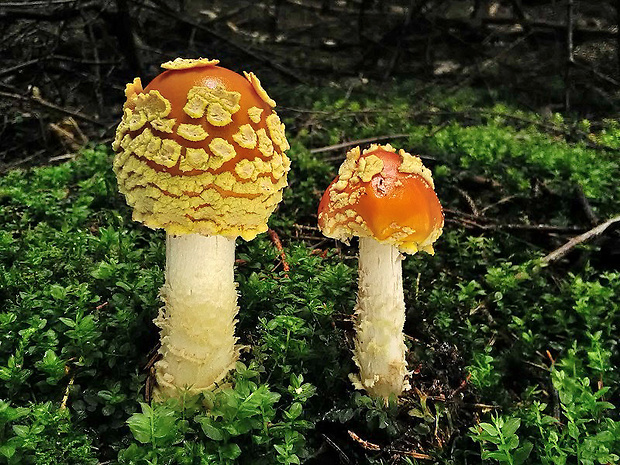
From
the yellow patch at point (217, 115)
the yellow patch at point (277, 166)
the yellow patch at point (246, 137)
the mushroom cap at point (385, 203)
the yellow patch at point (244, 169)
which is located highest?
the yellow patch at point (217, 115)

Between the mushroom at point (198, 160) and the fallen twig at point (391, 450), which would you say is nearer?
the mushroom at point (198, 160)

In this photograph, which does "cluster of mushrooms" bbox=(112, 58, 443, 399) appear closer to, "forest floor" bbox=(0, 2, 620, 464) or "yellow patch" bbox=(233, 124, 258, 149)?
"yellow patch" bbox=(233, 124, 258, 149)

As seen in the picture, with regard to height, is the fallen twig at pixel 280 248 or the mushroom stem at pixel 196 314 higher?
the mushroom stem at pixel 196 314

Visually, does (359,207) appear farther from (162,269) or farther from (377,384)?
(162,269)

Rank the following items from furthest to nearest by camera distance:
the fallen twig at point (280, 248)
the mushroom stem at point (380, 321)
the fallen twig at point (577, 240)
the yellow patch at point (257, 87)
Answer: the fallen twig at point (577, 240)
the fallen twig at point (280, 248)
the mushroom stem at point (380, 321)
the yellow patch at point (257, 87)

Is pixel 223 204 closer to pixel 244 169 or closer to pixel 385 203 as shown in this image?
pixel 244 169

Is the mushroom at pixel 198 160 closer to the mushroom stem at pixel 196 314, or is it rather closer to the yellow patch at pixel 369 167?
the mushroom stem at pixel 196 314

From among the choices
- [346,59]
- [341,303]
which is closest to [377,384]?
[341,303]

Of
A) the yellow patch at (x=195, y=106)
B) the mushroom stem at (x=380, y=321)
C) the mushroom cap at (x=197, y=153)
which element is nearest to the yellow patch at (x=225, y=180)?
the mushroom cap at (x=197, y=153)
